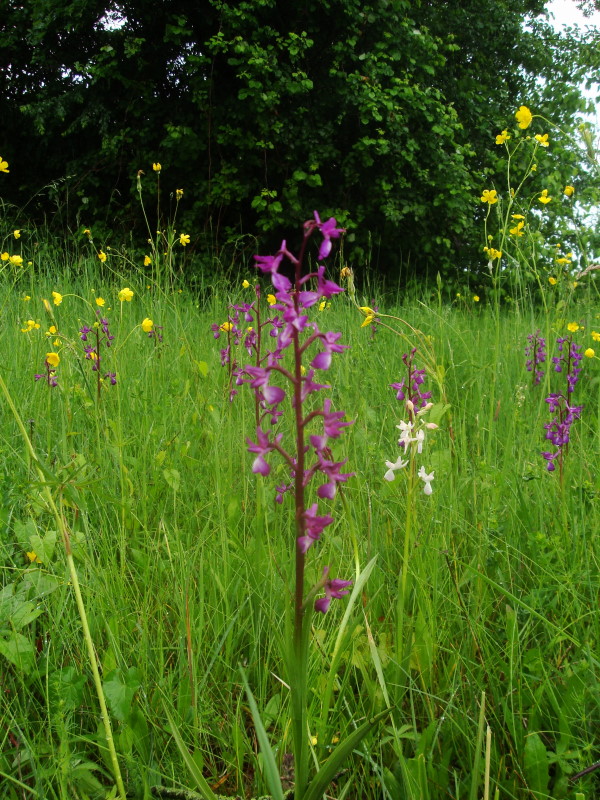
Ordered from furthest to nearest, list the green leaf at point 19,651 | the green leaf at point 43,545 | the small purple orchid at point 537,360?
the small purple orchid at point 537,360
the green leaf at point 43,545
the green leaf at point 19,651

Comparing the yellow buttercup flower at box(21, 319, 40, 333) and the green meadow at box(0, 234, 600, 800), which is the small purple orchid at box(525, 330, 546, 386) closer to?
the green meadow at box(0, 234, 600, 800)

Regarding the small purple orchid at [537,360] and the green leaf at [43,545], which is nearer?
the green leaf at [43,545]

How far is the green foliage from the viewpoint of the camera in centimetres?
793

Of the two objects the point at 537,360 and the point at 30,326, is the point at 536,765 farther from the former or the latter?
the point at 30,326

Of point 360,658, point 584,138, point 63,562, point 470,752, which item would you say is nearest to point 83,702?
point 63,562

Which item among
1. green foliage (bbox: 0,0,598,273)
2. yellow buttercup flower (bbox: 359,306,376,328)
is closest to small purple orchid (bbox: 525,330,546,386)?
yellow buttercup flower (bbox: 359,306,376,328)

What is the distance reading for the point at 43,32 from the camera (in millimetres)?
8164

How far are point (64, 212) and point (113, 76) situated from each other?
7.03ft

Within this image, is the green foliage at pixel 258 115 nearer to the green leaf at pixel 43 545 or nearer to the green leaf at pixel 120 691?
the green leaf at pixel 43 545

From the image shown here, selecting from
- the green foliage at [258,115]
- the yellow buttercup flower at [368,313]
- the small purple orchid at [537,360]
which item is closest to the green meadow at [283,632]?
the yellow buttercup flower at [368,313]

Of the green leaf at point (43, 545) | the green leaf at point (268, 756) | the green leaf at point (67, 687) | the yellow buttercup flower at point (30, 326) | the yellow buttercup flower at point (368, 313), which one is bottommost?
the green leaf at point (67, 687)

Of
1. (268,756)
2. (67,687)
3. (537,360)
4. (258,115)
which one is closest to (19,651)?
(67,687)

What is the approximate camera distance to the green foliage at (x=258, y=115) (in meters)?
7.93

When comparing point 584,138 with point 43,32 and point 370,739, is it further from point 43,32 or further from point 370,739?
point 43,32
